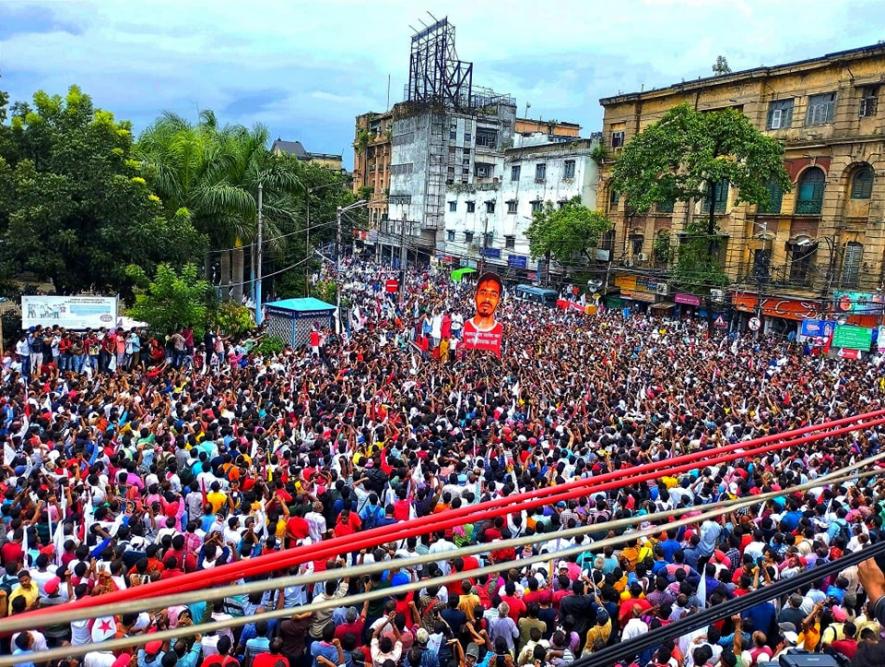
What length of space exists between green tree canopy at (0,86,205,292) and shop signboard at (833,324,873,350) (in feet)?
63.2

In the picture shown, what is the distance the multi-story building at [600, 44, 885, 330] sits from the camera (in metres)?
27.3

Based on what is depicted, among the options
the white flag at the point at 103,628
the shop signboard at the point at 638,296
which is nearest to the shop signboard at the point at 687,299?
the shop signboard at the point at 638,296

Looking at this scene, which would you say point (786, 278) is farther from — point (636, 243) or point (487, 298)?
point (487, 298)

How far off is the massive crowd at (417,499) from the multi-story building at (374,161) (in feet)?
155

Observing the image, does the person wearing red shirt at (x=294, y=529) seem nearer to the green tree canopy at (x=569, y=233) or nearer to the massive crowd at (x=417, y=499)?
Answer: the massive crowd at (x=417, y=499)

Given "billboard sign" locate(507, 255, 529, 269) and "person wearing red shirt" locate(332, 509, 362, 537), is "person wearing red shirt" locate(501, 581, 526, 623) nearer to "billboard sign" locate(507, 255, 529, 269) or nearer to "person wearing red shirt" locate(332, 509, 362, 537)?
"person wearing red shirt" locate(332, 509, 362, 537)

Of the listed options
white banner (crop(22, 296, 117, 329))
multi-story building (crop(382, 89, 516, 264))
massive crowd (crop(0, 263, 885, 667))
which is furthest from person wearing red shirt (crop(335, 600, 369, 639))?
multi-story building (crop(382, 89, 516, 264))

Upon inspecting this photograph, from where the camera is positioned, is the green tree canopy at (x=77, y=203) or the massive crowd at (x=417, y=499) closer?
the massive crowd at (x=417, y=499)

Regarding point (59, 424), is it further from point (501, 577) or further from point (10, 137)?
point (10, 137)

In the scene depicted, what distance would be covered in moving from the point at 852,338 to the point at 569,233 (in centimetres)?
1782

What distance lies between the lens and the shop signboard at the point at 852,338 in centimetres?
2017

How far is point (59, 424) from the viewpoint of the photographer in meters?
10.1

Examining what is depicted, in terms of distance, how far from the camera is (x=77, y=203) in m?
18.8

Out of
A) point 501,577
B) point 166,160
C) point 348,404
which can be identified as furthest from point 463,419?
point 166,160
